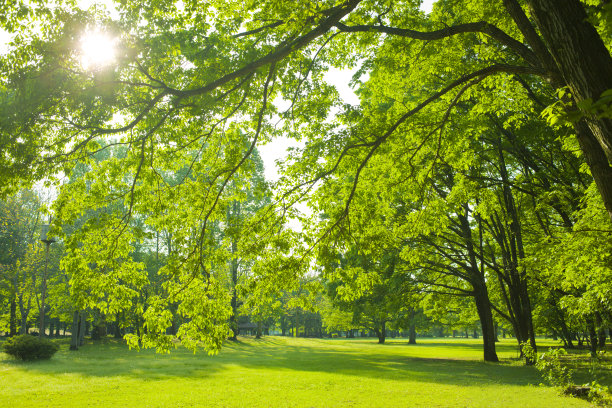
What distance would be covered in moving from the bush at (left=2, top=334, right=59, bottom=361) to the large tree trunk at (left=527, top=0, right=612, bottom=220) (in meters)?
25.6

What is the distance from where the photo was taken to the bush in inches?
798

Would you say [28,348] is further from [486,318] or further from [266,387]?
[486,318]

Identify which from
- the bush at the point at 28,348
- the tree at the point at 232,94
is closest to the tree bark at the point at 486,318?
the tree at the point at 232,94

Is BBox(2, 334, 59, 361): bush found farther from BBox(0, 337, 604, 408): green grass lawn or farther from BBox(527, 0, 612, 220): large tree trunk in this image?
BBox(527, 0, 612, 220): large tree trunk

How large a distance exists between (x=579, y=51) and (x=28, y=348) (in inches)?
1021

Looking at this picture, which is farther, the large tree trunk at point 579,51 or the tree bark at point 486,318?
the tree bark at point 486,318

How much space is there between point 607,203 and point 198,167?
25.0ft

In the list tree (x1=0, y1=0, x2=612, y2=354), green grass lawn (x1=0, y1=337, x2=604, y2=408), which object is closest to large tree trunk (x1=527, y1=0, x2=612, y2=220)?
tree (x1=0, y1=0, x2=612, y2=354)

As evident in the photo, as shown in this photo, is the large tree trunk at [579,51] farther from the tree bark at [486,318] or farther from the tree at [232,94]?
the tree bark at [486,318]

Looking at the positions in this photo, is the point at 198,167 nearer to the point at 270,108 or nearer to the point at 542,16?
the point at 270,108

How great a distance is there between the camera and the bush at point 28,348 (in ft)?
66.5

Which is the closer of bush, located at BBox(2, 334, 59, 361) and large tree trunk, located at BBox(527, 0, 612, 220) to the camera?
large tree trunk, located at BBox(527, 0, 612, 220)

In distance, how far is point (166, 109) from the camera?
7.54m

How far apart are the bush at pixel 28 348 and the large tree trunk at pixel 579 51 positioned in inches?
1008
